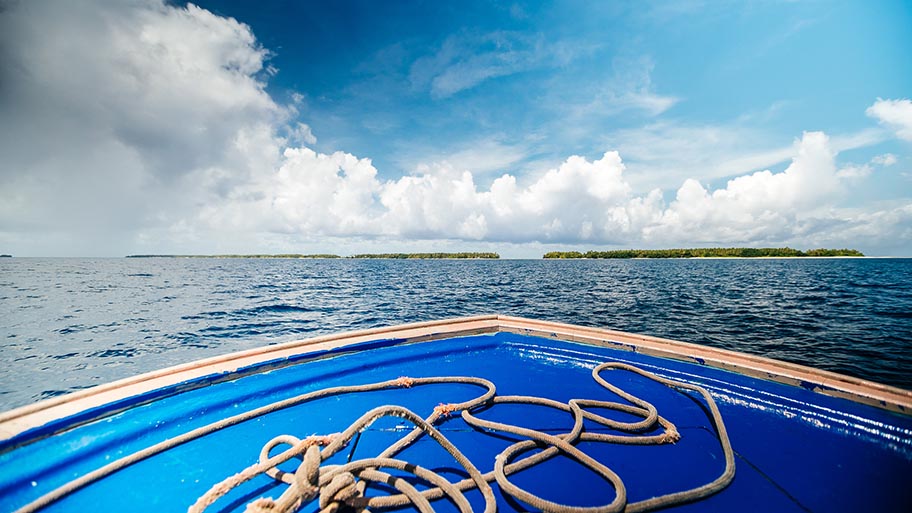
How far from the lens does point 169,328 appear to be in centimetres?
1338

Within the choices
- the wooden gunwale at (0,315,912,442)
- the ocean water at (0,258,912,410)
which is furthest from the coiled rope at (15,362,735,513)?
the ocean water at (0,258,912,410)

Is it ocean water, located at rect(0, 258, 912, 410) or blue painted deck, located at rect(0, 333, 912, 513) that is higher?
blue painted deck, located at rect(0, 333, 912, 513)

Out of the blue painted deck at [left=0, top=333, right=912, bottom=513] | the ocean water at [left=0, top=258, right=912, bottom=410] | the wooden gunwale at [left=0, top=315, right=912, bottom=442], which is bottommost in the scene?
the ocean water at [left=0, top=258, right=912, bottom=410]

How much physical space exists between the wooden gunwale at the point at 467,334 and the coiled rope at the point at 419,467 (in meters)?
0.85

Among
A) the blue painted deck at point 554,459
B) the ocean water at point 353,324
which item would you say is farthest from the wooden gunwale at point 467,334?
the ocean water at point 353,324

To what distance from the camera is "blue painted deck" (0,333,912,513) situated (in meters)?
1.73

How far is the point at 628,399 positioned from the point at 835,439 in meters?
1.18

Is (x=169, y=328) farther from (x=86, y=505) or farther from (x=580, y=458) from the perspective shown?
(x=580, y=458)

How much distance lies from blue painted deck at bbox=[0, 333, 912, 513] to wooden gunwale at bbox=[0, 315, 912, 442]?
→ 112 millimetres

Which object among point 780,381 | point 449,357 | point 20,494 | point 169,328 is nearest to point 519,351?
point 449,357

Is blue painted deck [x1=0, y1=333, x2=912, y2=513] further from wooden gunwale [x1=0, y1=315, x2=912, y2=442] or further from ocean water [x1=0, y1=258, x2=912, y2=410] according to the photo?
ocean water [x1=0, y1=258, x2=912, y2=410]

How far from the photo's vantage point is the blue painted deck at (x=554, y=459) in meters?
1.73

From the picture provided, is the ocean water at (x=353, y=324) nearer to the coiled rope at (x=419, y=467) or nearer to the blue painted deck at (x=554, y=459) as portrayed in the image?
the blue painted deck at (x=554, y=459)

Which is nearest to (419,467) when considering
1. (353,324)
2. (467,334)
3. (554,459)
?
(554,459)
